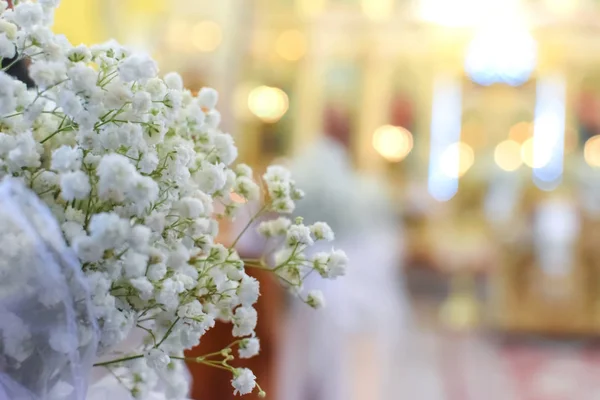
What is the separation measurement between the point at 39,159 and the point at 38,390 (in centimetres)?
16

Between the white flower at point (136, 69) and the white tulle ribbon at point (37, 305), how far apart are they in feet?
0.34

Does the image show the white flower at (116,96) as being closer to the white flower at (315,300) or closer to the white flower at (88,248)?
the white flower at (88,248)

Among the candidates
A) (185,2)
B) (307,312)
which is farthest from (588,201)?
(307,312)

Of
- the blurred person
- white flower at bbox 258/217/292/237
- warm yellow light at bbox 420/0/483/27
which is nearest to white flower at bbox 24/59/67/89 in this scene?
white flower at bbox 258/217/292/237

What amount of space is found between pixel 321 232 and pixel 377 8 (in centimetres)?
877

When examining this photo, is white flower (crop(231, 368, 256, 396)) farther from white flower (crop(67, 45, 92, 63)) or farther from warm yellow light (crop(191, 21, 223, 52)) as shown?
warm yellow light (crop(191, 21, 223, 52))

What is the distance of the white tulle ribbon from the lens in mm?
466

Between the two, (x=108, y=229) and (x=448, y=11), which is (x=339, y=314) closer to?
(x=108, y=229)

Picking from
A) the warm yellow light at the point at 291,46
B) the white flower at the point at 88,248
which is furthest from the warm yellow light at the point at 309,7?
the white flower at the point at 88,248

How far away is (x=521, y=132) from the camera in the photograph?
9.35 meters

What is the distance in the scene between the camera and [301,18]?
28.6 feet

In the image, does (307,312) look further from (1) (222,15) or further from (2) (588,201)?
(2) (588,201)

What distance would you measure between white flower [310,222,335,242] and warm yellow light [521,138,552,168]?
914 centimetres

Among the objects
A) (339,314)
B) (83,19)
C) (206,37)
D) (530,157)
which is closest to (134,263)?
(339,314)
